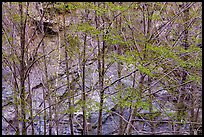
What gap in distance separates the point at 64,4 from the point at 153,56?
47.0 inches

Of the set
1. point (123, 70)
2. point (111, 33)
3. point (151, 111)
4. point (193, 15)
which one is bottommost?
point (151, 111)

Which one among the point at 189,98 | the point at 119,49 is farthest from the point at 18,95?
the point at 189,98

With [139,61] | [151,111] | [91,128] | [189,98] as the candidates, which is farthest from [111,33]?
[91,128]

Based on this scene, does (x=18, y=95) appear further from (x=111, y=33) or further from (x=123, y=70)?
(x=123, y=70)

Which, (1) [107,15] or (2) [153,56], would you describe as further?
(1) [107,15]

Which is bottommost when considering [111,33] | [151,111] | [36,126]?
[36,126]

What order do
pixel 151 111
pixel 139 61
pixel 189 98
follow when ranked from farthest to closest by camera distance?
pixel 189 98 → pixel 151 111 → pixel 139 61

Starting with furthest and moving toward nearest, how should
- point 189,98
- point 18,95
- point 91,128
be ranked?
point 91,128, point 189,98, point 18,95

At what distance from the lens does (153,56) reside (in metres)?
2.88

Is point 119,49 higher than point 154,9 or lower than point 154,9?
lower

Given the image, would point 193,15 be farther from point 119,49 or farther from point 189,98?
point 189,98

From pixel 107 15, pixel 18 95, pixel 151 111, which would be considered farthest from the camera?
pixel 151 111

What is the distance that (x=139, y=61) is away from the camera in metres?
2.66

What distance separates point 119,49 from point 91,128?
1.92 m
